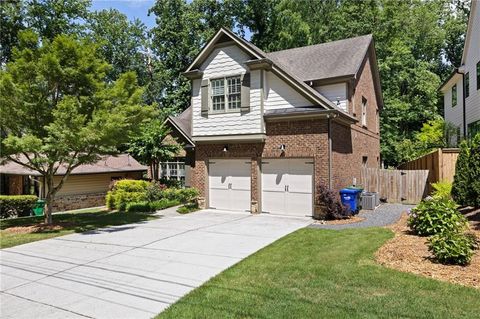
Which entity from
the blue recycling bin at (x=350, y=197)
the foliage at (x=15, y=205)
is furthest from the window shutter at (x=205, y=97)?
the foliage at (x=15, y=205)

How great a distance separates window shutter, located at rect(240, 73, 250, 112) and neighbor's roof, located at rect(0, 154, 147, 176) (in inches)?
431

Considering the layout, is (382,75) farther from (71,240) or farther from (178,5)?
(71,240)

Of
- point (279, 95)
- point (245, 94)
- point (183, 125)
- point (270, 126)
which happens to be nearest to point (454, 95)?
point (279, 95)

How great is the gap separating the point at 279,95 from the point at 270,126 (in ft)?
4.36

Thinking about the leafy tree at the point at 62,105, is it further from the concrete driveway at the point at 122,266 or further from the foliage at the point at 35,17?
the foliage at the point at 35,17

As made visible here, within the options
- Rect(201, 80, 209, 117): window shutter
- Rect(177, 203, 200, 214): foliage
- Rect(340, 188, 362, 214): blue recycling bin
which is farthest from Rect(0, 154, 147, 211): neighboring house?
Rect(340, 188, 362, 214): blue recycling bin

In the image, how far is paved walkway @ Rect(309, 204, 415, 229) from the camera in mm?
11828

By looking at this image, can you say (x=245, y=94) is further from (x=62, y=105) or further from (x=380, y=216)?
(x=380, y=216)

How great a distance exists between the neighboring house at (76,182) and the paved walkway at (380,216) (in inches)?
637

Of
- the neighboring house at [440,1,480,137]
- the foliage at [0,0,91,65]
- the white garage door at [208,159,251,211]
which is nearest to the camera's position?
the white garage door at [208,159,251,211]

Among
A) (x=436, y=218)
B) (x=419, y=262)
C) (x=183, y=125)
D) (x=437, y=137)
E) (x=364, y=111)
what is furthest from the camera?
(x=437, y=137)

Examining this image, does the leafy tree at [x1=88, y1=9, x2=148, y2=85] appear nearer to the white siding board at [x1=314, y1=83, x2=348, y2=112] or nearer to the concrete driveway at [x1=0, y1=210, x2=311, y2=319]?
the white siding board at [x1=314, y1=83, x2=348, y2=112]

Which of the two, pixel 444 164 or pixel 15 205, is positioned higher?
pixel 444 164

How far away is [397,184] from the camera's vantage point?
17.6 m
